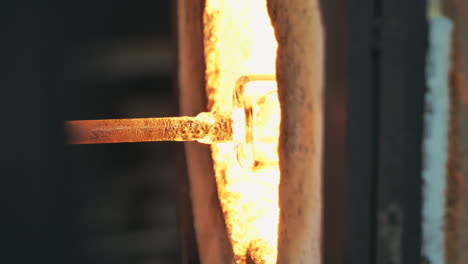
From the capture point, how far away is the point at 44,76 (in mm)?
229

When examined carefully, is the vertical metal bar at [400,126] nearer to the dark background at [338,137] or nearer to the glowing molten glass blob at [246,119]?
the dark background at [338,137]

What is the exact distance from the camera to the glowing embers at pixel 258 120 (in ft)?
1.83

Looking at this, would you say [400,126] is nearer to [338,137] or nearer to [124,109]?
[338,137]

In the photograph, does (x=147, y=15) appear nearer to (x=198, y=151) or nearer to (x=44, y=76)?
(x=198, y=151)

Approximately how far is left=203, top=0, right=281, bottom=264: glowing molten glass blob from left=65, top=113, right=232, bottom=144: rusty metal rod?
25mm

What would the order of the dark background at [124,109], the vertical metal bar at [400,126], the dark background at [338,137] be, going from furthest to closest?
the dark background at [124,109] → the vertical metal bar at [400,126] → the dark background at [338,137]

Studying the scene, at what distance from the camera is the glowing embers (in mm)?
557

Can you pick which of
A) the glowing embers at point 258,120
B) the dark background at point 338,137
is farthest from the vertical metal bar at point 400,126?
the glowing embers at point 258,120

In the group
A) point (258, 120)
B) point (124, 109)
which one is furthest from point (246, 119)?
point (124, 109)

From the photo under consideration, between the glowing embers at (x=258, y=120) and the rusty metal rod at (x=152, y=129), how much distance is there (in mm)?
40

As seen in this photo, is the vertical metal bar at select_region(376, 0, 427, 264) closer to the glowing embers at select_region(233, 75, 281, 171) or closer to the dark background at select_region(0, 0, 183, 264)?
the glowing embers at select_region(233, 75, 281, 171)

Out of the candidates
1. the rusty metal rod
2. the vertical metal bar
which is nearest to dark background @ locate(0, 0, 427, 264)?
the vertical metal bar

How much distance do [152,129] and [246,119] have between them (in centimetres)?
11

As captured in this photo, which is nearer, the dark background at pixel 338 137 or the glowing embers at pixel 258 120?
the dark background at pixel 338 137
